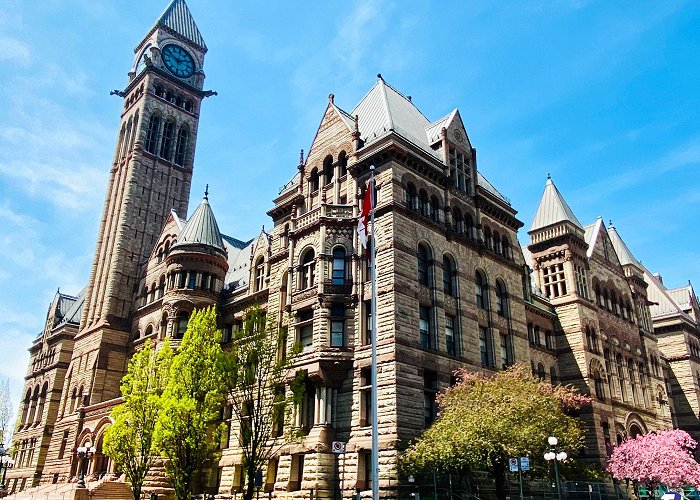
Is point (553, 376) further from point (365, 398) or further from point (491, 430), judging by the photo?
→ point (491, 430)

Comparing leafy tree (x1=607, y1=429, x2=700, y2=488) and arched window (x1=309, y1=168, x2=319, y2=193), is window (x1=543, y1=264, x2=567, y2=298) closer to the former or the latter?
leafy tree (x1=607, y1=429, x2=700, y2=488)

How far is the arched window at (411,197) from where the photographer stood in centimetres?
3791

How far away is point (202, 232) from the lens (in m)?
51.7

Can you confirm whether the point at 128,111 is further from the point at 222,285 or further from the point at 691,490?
the point at 691,490

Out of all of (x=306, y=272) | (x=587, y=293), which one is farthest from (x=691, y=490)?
(x=306, y=272)

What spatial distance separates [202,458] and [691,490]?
3935 cm

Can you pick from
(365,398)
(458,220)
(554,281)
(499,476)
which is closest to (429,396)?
(365,398)

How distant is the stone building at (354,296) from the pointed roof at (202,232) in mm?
173

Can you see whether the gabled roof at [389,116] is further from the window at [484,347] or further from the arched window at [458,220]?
the window at [484,347]

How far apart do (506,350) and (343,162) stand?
55.5 feet

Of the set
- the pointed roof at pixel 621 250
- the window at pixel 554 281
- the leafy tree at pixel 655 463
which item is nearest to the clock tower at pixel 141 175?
the window at pixel 554 281

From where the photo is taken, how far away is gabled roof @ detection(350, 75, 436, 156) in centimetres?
4047

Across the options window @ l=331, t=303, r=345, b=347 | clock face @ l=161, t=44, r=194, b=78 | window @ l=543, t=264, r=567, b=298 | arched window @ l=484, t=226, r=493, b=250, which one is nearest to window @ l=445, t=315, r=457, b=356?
window @ l=331, t=303, r=345, b=347

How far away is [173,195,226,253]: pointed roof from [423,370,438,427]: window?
23.9 meters
